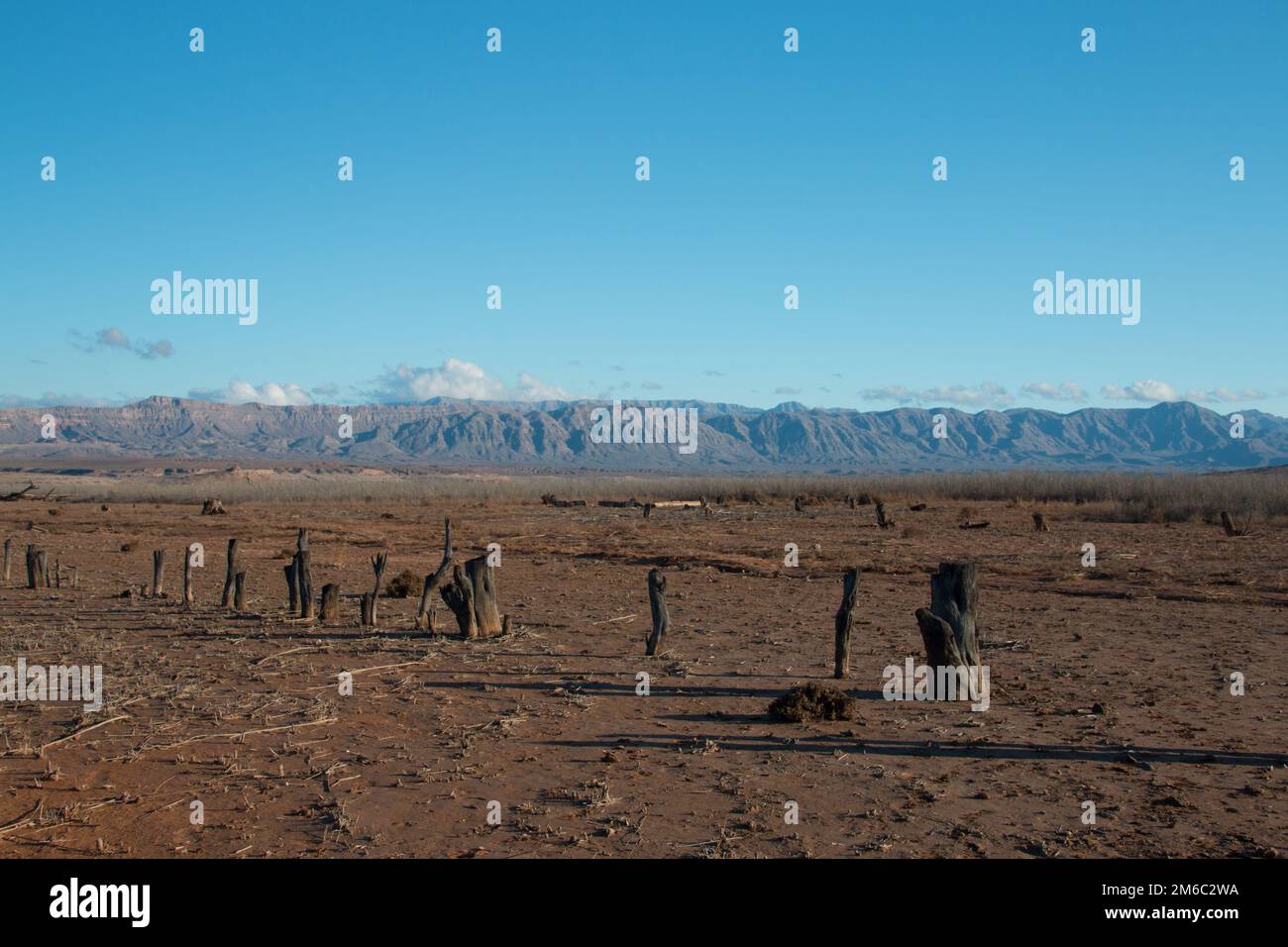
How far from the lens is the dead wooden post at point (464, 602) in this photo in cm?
1332

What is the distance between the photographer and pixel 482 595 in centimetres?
1353

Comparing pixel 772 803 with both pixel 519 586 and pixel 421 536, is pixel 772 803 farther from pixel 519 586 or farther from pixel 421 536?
pixel 421 536

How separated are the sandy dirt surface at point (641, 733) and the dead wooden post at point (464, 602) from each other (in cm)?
33

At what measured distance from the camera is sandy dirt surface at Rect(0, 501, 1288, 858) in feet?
21.9

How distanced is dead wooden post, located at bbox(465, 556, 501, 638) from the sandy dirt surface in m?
0.31

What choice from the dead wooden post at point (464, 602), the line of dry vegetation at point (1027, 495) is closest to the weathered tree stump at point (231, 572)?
the dead wooden post at point (464, 602)

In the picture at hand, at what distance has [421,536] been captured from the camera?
110 ft

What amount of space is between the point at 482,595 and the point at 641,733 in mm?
4986

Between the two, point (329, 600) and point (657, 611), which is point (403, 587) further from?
point (657, 611)

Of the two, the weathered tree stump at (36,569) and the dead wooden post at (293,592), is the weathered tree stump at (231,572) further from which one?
the weathered tree stump at (36,569)

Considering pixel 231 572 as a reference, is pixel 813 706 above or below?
below

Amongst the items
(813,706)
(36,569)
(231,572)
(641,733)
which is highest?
(231,572)

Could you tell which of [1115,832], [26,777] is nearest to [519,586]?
[26,777]

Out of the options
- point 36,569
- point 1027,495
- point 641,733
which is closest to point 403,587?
point 36,569
